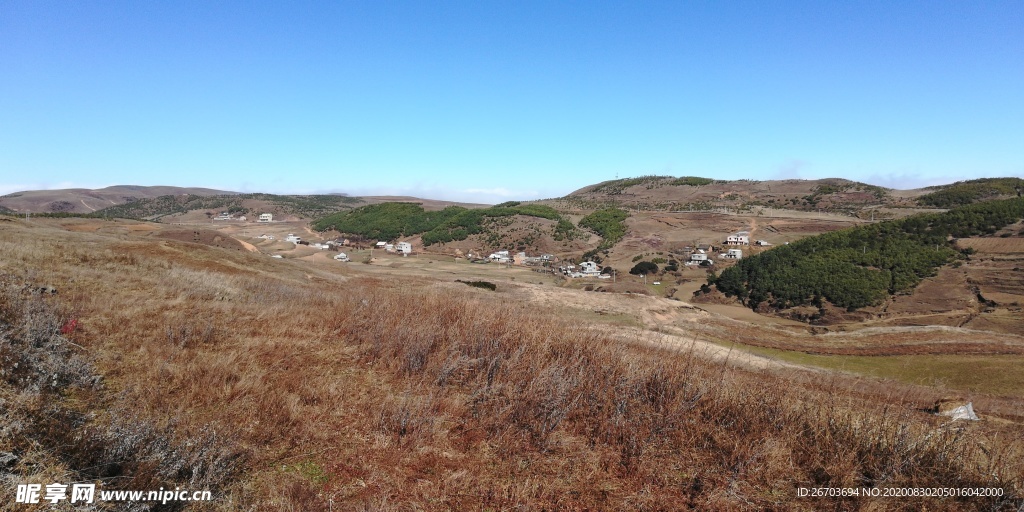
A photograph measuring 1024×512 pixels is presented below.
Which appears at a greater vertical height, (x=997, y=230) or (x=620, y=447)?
(x=997, y=230)

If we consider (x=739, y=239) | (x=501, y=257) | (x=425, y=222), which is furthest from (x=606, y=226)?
(x=425, y=222)

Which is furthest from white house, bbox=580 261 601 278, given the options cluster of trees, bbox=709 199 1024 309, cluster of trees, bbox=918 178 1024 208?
cluster of trees, bbox=918 178 1024 208

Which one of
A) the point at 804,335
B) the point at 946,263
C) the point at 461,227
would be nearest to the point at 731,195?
the point at 461,227

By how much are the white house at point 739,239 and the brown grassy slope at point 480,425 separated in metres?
61.1

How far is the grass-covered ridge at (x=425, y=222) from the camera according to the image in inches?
3450

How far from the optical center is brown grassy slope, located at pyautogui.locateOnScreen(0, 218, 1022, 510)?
338cm

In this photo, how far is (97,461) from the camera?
297cm

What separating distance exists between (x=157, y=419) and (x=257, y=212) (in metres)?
145

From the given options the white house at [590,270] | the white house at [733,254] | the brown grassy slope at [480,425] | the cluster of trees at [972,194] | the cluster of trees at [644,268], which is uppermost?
the cluster of trees at [972,194]

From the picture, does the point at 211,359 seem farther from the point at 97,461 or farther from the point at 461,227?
the point at 461,227

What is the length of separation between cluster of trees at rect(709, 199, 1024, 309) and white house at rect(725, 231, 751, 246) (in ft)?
40.0

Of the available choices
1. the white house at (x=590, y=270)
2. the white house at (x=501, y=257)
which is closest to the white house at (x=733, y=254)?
the white house at (x=590, y=270)

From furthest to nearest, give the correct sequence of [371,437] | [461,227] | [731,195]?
[731,195], [461,227], [371,437]

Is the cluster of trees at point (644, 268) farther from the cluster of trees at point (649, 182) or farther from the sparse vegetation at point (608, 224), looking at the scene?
the cluster of trees at point (649, 182)
